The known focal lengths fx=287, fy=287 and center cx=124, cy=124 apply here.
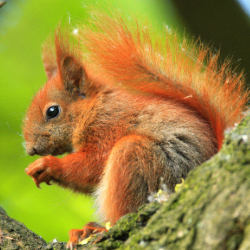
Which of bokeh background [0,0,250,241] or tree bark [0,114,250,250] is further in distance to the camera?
bokeh background [0,0,250,241]

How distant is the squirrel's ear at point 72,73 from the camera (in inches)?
69.5

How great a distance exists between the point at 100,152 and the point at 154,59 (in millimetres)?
604

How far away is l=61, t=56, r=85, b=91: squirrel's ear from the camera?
177 cm

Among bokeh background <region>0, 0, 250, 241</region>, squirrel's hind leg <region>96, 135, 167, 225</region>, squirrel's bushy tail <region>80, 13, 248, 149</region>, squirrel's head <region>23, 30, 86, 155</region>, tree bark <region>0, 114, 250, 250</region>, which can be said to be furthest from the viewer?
bokeh background <region>0, 0, 250, 241</region>

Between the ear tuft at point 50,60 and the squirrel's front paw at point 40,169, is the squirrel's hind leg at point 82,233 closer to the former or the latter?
the squirrel's front paw at point 40,169

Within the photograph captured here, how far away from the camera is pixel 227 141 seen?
71 centimetres

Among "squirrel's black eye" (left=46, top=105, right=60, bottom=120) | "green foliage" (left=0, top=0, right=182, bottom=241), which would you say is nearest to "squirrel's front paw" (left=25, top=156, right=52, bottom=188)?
"squirrel's black eye" (left=46, top=105, right=60, bottom=120)

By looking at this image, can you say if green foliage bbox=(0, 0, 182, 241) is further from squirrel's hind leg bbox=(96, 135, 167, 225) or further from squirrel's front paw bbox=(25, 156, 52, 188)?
squirrel's hind leg bbox=(96, 135, 167, 225)

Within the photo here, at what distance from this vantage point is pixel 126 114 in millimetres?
1621

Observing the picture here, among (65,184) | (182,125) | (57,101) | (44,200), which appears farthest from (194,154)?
(44,200)

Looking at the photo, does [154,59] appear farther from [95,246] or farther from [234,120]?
[95,246]

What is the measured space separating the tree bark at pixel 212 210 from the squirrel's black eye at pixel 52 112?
1.06m

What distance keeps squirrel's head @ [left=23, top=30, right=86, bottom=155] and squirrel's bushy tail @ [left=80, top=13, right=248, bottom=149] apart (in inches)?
6.6

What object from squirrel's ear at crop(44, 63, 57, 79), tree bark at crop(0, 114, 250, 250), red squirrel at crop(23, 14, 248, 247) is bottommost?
tree bark at crop(0, 114, 250, 250)
